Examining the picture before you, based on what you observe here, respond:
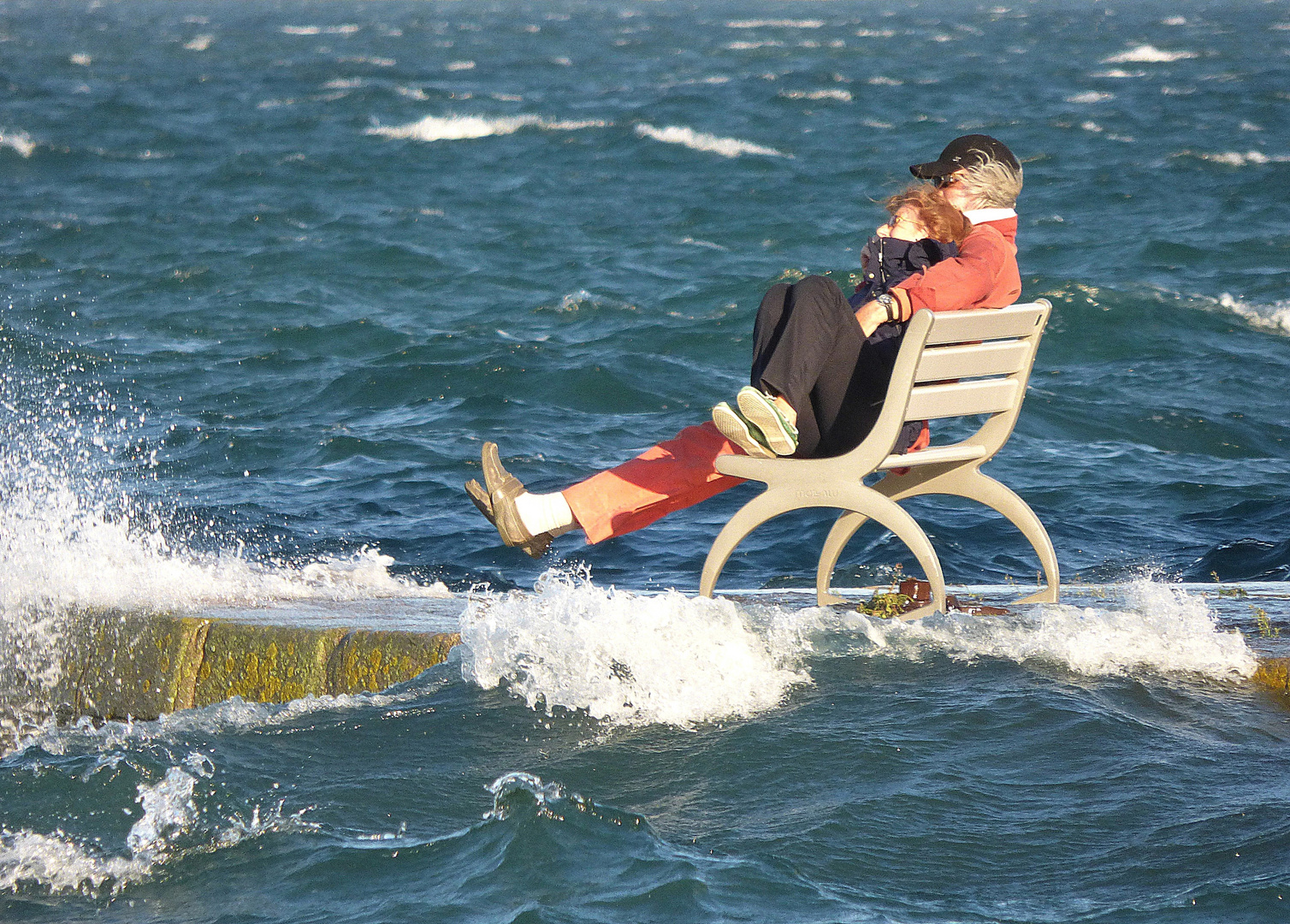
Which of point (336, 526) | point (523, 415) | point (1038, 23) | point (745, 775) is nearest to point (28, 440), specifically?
point (336, 526)

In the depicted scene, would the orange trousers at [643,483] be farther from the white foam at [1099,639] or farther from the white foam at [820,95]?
the white foam at [820,95]

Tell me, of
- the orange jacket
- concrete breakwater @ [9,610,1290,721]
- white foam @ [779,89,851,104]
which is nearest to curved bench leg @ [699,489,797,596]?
the orange jacket

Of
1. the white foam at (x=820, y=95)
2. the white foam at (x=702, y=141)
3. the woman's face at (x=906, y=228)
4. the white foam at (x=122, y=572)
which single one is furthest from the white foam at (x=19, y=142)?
the woman's face at (x=906, y=228)

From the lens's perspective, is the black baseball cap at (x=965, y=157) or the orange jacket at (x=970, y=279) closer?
the orange jacket at (x=970, y=279)

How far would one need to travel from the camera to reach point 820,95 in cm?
3050

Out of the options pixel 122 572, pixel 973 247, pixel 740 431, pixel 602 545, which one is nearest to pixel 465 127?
pixel 602 545

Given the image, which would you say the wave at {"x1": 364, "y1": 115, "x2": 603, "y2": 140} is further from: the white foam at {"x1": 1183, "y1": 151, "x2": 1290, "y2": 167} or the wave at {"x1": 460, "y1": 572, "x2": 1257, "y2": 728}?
the wave at {"x1": 460, "y1": 572, "x2": 1257, "y2": 728}

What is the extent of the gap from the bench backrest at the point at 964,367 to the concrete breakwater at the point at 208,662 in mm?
1563

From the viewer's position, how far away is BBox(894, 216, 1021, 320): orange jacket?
4.61 m

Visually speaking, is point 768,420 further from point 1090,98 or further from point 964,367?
point 1090,98

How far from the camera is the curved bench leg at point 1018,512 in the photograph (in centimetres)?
483

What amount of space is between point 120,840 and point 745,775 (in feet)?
5.06

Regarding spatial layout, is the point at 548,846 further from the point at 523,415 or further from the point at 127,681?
the point at 523,415

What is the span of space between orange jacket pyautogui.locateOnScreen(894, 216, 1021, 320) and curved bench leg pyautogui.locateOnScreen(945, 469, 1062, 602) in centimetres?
60
